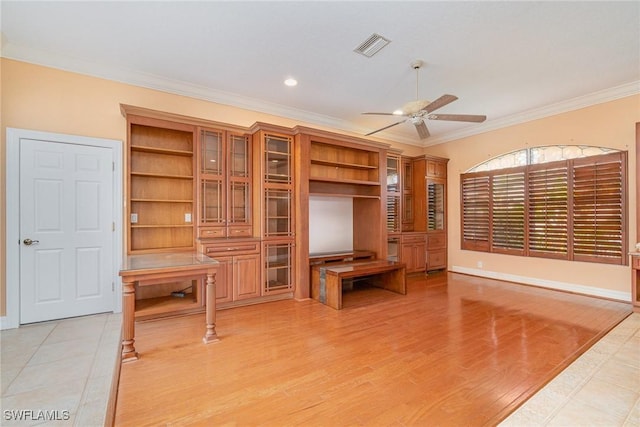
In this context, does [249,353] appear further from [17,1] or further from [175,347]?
[17,1]

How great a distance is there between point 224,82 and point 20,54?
84.1 inches

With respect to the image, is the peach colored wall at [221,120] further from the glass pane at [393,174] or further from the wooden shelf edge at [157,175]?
the glass pane at [393,174]

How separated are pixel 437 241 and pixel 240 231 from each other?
168 inches

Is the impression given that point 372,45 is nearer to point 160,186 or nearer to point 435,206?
point 160,186

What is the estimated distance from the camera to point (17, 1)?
2.54 metres

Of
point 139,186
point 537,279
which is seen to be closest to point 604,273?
point 537,279

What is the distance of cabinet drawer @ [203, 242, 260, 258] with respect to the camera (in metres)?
3.74

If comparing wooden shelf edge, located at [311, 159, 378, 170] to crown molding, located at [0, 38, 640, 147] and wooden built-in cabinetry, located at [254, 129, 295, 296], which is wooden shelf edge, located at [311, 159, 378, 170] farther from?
crown molding, located at [0, 38, 640, 147]

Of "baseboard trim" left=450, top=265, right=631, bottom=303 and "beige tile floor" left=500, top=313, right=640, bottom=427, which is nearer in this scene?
"beige tile floor" left=500, top=313, right=640, bottom=427

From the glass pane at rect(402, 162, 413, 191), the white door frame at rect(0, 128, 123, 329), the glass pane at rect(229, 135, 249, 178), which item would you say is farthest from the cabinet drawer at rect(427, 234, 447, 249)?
the white door frame at rect(0, 128, 123, 329)

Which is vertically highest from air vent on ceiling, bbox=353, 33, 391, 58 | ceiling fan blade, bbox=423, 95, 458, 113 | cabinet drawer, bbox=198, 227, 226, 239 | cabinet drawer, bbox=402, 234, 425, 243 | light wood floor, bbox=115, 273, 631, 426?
air vent on ceiling, bbox=353, 33, 391, 58

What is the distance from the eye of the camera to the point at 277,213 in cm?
432

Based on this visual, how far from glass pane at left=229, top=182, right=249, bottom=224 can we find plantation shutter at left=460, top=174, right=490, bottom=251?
4.58 meters

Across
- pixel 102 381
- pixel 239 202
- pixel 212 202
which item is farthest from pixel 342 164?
pixel 102 381
